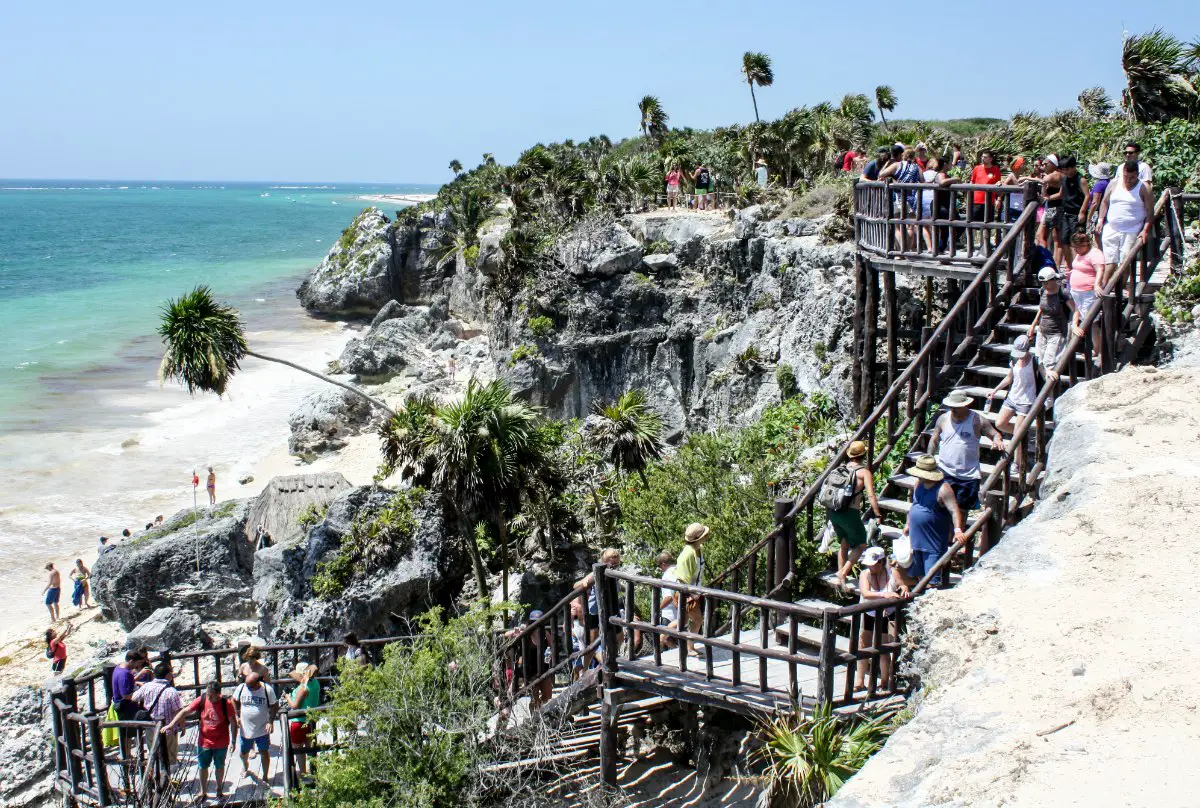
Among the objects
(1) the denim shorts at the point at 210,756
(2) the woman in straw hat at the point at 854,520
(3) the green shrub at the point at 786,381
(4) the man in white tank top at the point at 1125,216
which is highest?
(4) the man in white tank top at the point at 1125,216

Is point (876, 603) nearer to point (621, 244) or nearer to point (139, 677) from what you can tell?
point (139, 677)

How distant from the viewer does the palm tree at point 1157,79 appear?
2117 centimetres

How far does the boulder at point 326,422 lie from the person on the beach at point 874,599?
31881 mm

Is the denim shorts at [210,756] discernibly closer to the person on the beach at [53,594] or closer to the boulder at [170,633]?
the boulder at [170,633]

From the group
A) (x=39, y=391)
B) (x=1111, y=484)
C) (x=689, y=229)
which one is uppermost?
(x=689, y=229)

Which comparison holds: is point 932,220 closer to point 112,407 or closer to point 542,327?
point 542,327

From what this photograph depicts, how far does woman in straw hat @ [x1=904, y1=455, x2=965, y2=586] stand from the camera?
9.15 metres

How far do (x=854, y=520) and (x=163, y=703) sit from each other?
7594mm

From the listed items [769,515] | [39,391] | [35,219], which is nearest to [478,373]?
[39,391]

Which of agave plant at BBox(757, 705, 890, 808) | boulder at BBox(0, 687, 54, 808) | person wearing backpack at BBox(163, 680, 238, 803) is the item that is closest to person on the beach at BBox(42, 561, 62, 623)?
boulder at BBox(0, 687, 54, 808)

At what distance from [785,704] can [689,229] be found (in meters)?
27.4

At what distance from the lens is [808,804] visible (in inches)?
306

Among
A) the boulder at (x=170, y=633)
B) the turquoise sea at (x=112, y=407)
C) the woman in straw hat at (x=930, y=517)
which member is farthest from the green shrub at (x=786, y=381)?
the turquoise sea at (x=112, y=407)

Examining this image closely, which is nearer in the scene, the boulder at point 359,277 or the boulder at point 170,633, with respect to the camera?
the boulder at point 170,633
